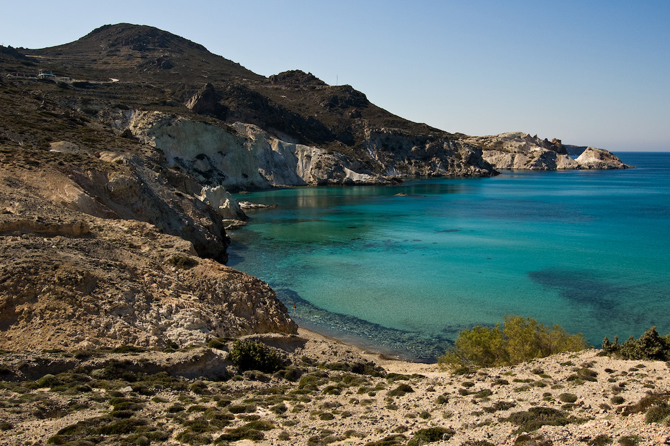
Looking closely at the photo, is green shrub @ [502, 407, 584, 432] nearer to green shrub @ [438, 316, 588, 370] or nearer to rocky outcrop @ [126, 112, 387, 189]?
green shrub @ [438, 316, 588, 370]

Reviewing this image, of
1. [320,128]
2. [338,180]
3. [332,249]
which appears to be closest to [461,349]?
[332,249]

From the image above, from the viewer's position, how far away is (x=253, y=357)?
17.4m

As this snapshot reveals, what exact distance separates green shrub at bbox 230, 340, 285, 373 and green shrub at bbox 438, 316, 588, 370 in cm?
748

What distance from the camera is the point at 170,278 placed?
22312 millimetres

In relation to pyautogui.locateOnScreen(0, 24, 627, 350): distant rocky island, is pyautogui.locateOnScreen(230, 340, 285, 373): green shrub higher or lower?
lower

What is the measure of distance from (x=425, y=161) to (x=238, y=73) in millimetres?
85182

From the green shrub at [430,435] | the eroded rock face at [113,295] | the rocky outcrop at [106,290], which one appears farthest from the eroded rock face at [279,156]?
the green shrub at [430,435]

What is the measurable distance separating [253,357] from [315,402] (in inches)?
156

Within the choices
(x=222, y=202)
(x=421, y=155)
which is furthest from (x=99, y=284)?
(x=421, y=155)

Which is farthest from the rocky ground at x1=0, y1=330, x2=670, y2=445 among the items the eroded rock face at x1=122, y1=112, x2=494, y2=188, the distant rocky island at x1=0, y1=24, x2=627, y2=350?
the eroded rock face at x1=122, y1=112, x2=494, y2=188

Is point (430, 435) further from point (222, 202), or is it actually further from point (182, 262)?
point (222, 202)

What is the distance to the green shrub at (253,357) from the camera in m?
17.3

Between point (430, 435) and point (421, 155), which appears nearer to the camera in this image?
point (430, 435)

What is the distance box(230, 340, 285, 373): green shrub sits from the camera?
680 inches
